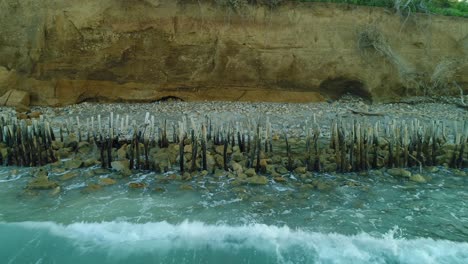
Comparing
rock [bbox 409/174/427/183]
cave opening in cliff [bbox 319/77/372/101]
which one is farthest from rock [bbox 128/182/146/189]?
cave opening in cliff [bbox 319/77/372/101]

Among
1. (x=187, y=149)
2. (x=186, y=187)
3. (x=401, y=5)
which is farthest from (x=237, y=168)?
(x=401, y=5)

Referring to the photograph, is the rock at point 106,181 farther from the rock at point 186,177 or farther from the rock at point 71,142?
the rock at point 71,142

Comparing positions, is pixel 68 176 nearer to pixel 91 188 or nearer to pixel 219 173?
pixel 91 188

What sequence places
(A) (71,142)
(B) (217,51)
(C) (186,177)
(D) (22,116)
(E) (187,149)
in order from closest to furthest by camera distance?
(C) (186,177)
(E) (187,149)
(A) (71,142)
(D) (22,116)
(B) (217,51)

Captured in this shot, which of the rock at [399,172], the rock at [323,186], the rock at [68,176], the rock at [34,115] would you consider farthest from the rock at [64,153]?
the rock at [399,172]

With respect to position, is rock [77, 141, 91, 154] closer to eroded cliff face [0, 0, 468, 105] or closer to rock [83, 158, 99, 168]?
rock [83, 158, 99, 168]

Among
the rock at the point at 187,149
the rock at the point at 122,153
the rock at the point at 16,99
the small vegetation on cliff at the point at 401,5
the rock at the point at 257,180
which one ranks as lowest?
the rock at the point at 257,180
